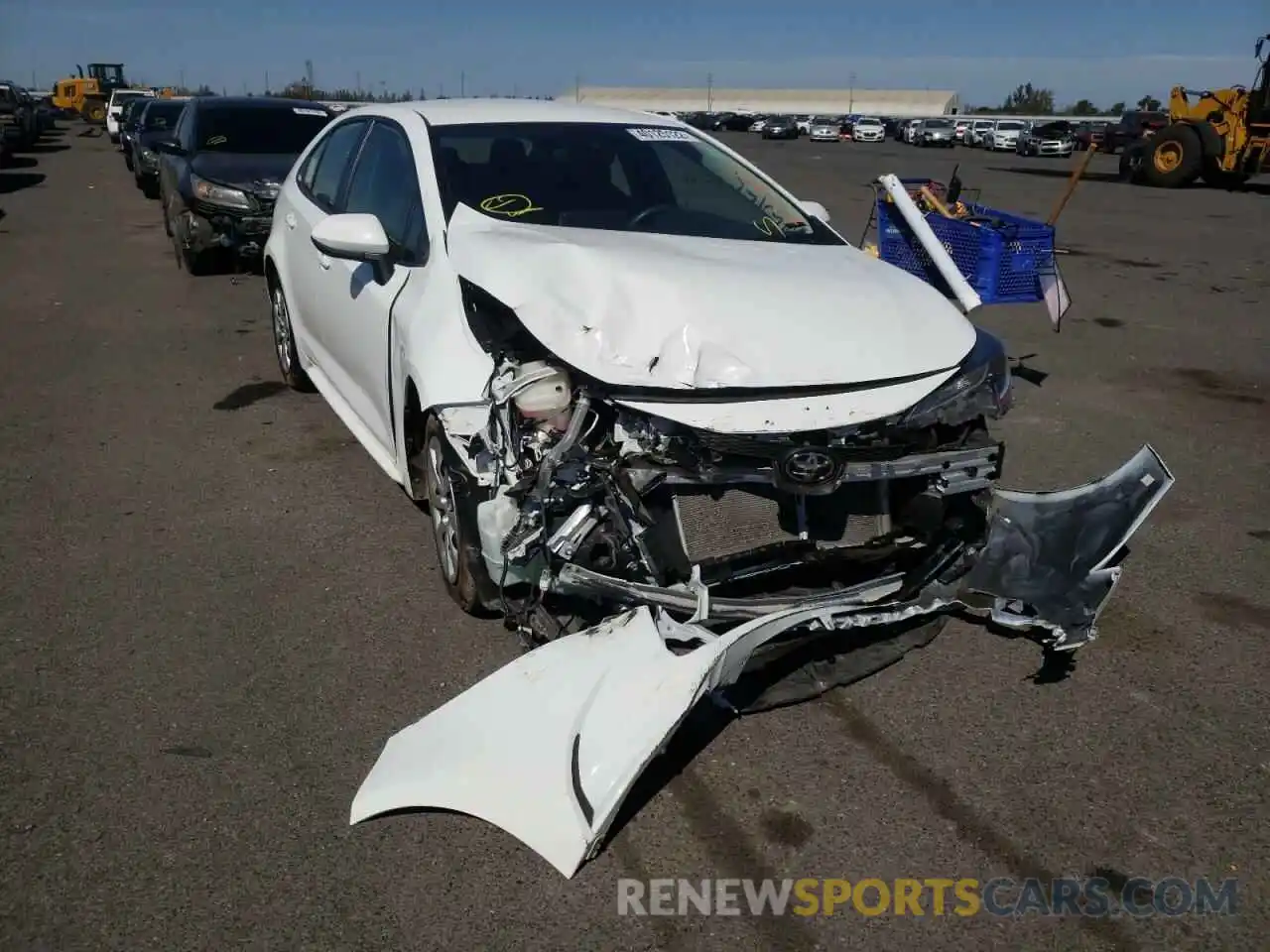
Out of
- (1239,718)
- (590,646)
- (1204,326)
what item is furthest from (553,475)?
(1204,326)

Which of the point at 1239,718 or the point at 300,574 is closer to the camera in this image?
the point at 1239,718

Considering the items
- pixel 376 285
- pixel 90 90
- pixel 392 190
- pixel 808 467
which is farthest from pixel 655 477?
pixel 90 90

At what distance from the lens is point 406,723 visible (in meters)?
3.35

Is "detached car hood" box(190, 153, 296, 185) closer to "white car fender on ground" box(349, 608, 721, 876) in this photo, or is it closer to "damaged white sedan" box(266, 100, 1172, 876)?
"damaged white sedan" box(266, 100, 1172, 876)

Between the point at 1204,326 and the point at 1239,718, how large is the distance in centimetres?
674

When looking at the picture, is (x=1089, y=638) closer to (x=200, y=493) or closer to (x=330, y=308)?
(x=330, y=308)

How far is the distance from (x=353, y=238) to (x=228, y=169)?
24.7 feet

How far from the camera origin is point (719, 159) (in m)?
5.09

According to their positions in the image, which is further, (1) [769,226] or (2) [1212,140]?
(2) [1212,140]

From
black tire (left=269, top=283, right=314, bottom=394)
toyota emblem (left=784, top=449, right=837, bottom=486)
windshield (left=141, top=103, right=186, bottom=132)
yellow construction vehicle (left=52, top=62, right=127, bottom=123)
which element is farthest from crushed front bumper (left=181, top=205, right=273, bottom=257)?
yellow construction vehicle (left=52, top=62, right=127, bottom=123)

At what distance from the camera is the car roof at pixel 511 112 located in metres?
4.84

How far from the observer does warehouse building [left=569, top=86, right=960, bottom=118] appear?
108m

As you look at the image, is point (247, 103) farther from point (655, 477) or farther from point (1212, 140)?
point (1212, 140)

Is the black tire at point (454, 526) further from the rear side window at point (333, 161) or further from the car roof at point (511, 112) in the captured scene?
the rear side window at point (333, 161)
